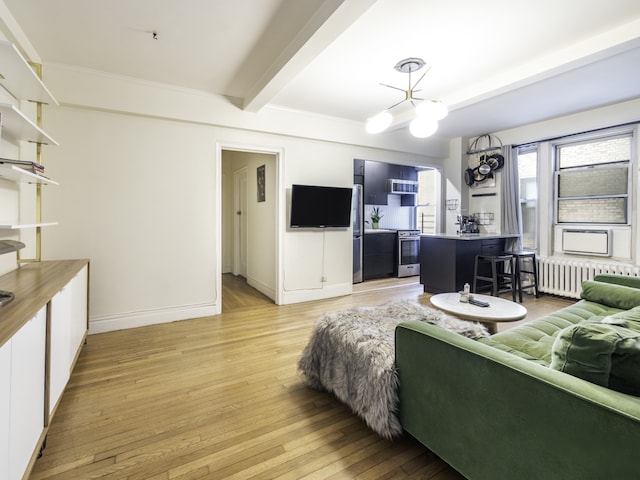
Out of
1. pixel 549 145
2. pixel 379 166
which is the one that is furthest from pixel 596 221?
pixel 379 166

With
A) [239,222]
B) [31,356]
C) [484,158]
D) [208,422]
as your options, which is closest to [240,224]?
A: [239,222]

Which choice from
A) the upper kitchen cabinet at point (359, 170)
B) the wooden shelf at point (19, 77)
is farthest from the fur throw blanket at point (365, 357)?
the upper kitchen cabinet at point (359, 170)

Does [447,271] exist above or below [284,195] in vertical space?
below

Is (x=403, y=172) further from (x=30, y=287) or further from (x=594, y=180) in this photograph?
(x=30, y=287)

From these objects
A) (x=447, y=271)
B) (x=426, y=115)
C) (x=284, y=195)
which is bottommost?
(x=447, y=271)

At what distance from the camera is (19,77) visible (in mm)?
2068

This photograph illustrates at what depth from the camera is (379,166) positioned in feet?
21.4

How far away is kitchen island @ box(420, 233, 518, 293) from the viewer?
4723mm

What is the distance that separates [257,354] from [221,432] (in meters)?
1.02

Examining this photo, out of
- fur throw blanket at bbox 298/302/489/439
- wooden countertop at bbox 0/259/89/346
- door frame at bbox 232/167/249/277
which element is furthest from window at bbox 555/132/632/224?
wooden countertop at bbox 0/259/89/346

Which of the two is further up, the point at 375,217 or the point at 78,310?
the point at 375,217

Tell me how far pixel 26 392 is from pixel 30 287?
0.69m

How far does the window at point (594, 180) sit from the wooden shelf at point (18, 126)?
6149 millimetres

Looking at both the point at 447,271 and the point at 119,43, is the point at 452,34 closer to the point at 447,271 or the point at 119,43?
the point at 119,43
